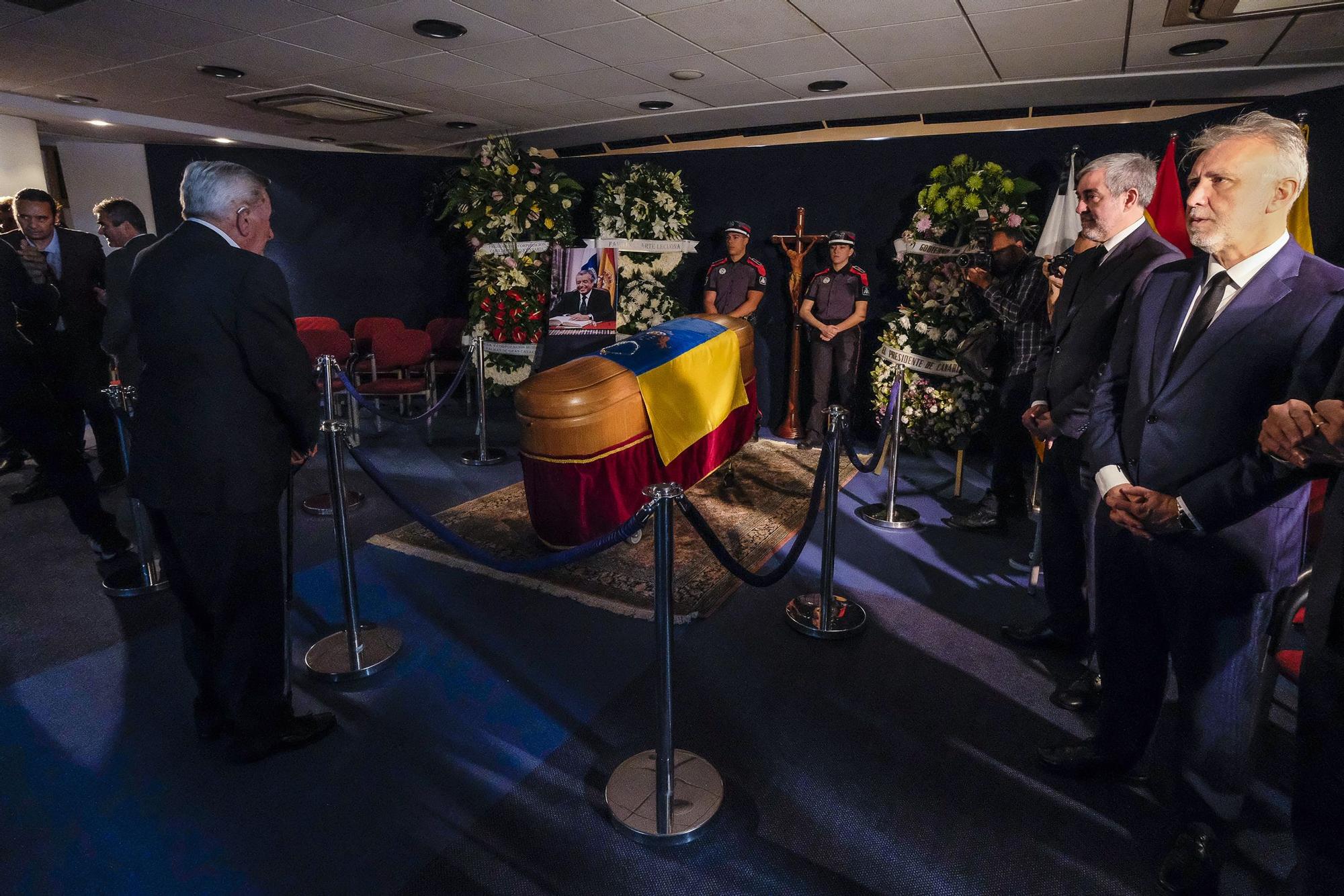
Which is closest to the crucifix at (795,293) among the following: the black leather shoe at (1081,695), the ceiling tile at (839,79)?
the ceiling tile at (839,79)

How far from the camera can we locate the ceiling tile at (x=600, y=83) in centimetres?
534

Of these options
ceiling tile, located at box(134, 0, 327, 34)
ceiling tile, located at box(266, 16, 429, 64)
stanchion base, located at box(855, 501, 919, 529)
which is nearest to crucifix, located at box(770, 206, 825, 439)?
stanchion base, located at box(855, 501, 919, 529)

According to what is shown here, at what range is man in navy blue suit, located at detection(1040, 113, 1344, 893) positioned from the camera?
5.51ft

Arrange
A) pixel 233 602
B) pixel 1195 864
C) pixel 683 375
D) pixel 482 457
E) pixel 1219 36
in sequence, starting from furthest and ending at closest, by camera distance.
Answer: pixel 482 457, pixel 683 375, pixel 1219 36, pixel 233 602, pixel 1195 864

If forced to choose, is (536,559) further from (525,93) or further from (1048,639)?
(525,93)

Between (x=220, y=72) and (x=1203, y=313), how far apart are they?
617 centimetres

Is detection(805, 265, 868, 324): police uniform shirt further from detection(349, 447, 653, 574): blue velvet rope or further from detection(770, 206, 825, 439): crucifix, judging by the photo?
detection(349, 447, 653, 574): blue velvet rope

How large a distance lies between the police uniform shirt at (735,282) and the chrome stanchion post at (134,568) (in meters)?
4.55

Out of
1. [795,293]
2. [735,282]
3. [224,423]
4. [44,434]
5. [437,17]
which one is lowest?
[44,434]

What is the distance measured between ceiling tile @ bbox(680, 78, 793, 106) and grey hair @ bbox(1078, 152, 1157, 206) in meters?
3.45

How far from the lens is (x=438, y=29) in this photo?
4.27 metres

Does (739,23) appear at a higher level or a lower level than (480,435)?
higher

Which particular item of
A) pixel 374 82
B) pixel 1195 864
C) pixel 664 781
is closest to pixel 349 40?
pixel 374 82

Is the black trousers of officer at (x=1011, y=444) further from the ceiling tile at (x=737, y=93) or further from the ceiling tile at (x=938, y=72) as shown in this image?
the ceiling tile at (x=737, y=93)
